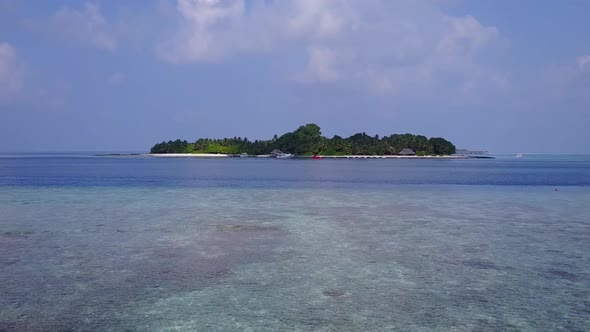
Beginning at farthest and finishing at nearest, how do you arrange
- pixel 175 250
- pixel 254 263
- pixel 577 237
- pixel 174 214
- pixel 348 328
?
pixel 174 214
pixel 577 237
pixel 175 250
pixel 254 263
pixel 348 328

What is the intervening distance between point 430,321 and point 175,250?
A: 1012 centimetres

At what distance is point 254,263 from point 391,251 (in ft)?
17.2

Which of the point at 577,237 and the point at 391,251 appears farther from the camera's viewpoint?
the point at 577,237

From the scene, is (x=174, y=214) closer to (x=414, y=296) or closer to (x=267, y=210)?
(x=267, y=210)

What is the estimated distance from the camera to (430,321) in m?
9.91

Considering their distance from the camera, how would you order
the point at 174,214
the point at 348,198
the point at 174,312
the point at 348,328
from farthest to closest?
the point at 348,198, the point at 174,214, the point at 174,312, the point at 348,328

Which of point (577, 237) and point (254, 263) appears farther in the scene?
point (577, 237)

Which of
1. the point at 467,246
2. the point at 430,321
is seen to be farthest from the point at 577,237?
the point at 430,321

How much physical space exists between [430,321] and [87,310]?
7622 mm

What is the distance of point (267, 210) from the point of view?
29.0 meters

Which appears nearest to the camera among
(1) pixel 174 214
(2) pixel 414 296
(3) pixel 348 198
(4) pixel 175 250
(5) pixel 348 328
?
(5) pixel 348 328

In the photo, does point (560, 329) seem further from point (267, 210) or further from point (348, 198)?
point (348, 198)

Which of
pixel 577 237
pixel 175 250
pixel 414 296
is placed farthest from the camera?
pixel 577 237

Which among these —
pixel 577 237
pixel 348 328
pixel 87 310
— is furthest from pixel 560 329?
pixel 577 237
